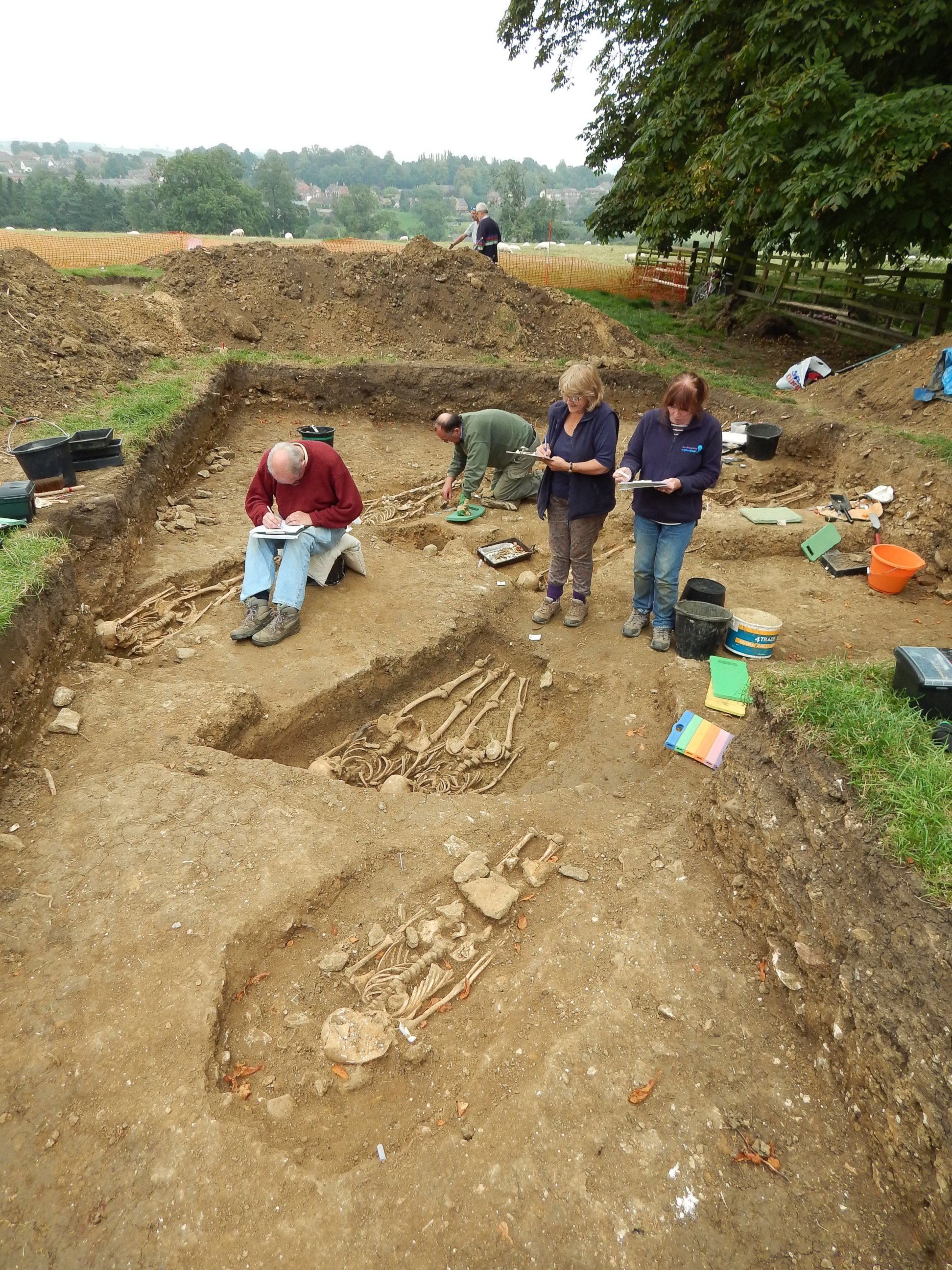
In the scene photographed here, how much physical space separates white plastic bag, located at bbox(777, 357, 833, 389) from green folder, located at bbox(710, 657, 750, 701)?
882 centimetres

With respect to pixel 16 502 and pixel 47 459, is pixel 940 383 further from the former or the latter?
pixel 16 502

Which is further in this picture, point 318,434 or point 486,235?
point 486,235

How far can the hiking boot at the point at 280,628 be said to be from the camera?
17.9 ft

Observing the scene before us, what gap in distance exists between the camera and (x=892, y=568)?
6.45 m

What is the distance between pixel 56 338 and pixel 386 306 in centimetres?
676

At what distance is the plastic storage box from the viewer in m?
3.02

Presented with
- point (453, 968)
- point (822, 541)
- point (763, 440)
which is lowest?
point (453, 968)

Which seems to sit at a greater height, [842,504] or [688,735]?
[842,504]

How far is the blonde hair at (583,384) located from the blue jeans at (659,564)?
1.00 meters

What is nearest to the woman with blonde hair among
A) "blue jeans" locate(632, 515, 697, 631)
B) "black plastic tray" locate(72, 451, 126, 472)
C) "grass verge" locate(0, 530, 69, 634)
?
"blue jeans" locate(632, 515, 697, 631)

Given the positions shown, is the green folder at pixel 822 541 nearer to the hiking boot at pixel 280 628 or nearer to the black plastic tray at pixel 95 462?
the hiking boot at pixel 280 628

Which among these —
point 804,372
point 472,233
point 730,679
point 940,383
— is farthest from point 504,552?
point 472,233

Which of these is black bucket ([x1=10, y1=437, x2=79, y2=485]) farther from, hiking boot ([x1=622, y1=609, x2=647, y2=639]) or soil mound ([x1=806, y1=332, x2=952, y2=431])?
soil mound ([x1=806, y1=332, x2=952, y2=431])

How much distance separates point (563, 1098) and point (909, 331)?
51.4ft
